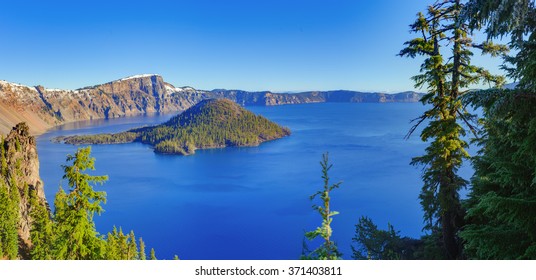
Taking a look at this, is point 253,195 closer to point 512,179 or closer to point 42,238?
point 42,238

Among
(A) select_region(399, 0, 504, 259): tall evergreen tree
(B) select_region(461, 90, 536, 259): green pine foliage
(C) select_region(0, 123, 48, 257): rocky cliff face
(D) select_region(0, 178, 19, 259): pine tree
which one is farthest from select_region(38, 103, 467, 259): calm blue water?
(B) select_region(461, 90, 536, 259): green pine foliage

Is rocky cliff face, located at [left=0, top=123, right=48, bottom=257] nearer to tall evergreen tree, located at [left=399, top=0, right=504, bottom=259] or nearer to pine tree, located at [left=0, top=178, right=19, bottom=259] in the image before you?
pine tree, located at [left=0, top=178, right=19, bottom=259]

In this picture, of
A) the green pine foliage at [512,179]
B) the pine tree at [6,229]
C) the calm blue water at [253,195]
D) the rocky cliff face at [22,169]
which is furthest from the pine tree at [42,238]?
the green pine foliage at [512,179]

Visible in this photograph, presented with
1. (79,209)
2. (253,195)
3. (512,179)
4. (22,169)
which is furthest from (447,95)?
(253,195)

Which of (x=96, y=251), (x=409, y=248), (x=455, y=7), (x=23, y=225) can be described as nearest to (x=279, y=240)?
(x=23, y=225)

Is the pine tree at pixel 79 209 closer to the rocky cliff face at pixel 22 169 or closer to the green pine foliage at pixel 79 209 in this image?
the green pine foliage at pixel 79 209
